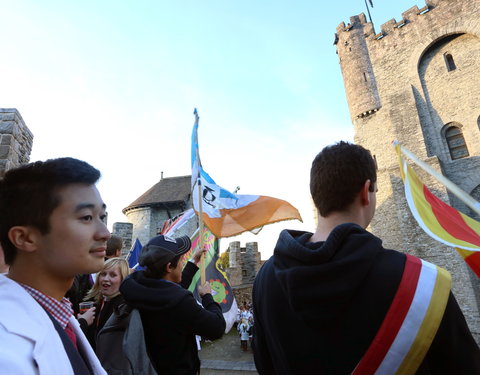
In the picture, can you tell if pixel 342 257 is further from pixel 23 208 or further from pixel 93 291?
pixel 93 291

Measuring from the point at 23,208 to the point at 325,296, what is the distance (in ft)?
4.09

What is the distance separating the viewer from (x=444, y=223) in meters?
4.57

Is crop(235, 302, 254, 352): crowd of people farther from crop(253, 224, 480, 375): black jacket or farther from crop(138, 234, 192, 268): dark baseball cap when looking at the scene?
crop(253, 224, 480, 375): black jacket

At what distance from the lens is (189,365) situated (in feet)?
7.53

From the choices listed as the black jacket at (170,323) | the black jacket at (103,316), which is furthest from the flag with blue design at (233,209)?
the black jacket at (170,323)

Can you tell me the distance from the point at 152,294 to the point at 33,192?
1.32 m

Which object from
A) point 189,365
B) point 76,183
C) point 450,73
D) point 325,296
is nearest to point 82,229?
point 76,183

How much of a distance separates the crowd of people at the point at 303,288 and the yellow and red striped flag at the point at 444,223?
303cm

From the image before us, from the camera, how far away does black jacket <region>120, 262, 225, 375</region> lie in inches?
88.9

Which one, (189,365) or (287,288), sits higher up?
(287,288)

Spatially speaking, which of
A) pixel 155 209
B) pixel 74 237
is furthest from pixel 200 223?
pixel 155 209

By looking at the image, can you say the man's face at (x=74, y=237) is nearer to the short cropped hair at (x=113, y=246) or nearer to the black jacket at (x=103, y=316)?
the black jacket at (x=103, y=316)

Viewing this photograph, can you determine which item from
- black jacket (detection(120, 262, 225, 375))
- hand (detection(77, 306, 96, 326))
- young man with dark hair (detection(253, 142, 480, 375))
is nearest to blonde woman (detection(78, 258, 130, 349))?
hand (detection(77, 306, 96, 326))

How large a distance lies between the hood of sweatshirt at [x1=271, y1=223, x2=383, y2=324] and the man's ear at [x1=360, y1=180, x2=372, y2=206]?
0.29 metres
